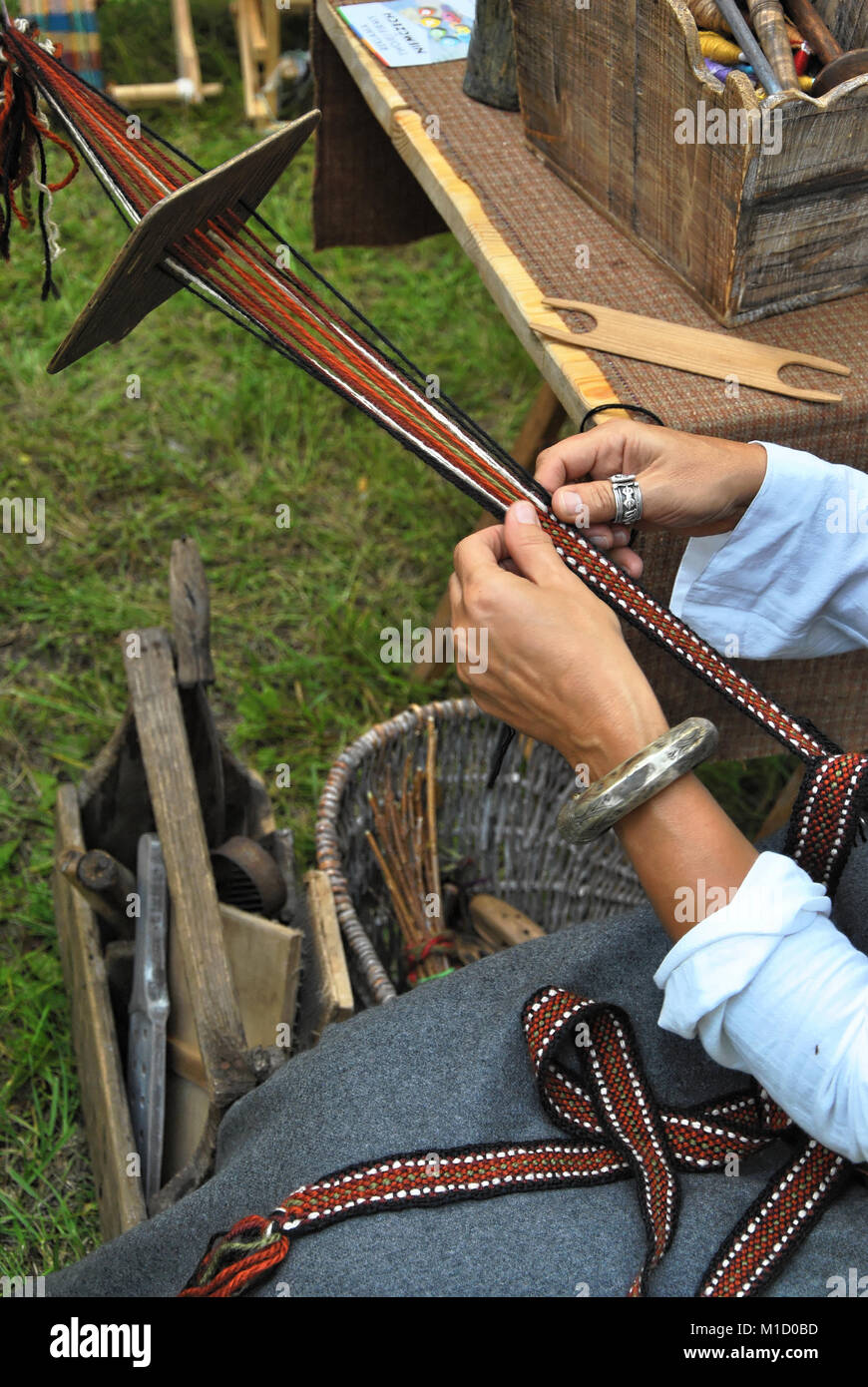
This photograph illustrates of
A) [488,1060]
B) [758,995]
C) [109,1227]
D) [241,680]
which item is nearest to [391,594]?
[241,680]

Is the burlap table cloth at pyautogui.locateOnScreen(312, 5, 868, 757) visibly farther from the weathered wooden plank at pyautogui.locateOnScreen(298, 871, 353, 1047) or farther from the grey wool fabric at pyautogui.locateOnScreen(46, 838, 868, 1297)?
the weathered wooden plank at pyautogui.locateOnScreen(298, 871, 353, 1047)

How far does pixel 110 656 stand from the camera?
7.54 feet

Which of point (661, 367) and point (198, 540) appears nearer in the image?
point (661, 367)

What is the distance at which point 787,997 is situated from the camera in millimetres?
861

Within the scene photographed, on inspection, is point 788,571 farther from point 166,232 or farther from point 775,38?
point 166,232

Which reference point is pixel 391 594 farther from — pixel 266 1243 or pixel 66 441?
pixel 266 1243

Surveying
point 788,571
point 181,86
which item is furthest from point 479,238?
point 181,86

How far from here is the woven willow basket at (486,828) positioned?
5.73 ft

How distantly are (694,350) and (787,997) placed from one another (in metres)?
0.75

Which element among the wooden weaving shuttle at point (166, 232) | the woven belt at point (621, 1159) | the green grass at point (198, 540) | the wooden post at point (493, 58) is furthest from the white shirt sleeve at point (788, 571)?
the green grass at point (198, 540)

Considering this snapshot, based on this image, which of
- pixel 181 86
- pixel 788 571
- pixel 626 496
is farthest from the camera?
pixel 181 86

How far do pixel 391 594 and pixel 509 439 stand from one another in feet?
1.89

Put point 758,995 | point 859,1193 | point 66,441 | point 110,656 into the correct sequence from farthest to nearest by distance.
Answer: point 66,441 → point 110,656 → point 859,1193 → point 758,995

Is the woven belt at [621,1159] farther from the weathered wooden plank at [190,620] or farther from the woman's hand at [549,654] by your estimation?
the weathered wooden plank at [190,620]
